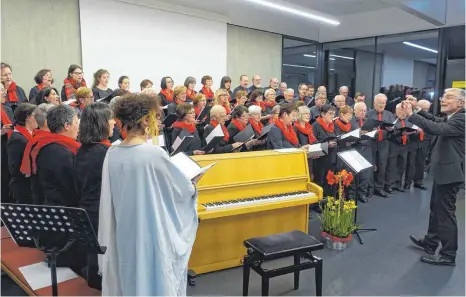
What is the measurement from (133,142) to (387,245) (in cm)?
294

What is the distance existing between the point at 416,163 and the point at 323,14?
4.58m

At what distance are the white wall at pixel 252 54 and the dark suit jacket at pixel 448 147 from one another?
5.83 m

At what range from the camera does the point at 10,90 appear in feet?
15.1

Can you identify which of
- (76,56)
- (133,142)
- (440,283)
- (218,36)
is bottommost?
(440,283)

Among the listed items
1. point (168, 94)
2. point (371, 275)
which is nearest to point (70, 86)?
point (168, 94)

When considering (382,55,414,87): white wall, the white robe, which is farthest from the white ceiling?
the white robe

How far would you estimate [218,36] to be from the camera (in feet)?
26.7

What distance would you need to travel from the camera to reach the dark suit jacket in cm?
314

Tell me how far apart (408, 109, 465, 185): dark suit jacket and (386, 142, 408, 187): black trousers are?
2.44m

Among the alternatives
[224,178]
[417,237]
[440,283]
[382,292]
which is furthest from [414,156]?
[224,178]

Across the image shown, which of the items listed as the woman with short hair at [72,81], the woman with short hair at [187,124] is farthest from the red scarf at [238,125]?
the woman with short hair at [72,81]

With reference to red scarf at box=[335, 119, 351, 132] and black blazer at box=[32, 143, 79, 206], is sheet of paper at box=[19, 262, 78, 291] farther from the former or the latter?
red scarf at box=[335, 119, 351, 132]

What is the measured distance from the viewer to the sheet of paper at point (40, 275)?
2412mm

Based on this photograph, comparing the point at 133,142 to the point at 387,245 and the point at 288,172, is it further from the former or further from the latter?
the point at 387,245
